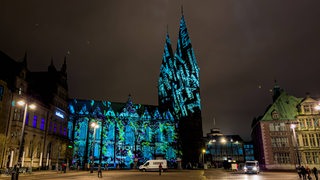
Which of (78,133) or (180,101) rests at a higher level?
(180,101)

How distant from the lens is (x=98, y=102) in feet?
327

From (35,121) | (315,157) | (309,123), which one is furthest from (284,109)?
(35,121)

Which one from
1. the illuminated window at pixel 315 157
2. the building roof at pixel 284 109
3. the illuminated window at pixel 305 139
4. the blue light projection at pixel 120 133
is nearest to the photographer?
the illuminated window at pixel 315 157

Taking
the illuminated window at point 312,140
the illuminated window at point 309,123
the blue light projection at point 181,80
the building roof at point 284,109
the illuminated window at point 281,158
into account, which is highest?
the blue light projection at point 181,80

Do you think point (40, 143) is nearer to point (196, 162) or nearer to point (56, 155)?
point (56, 155)

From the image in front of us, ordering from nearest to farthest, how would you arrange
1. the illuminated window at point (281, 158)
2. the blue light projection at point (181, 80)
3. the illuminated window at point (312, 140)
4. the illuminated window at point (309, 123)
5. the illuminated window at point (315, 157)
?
the illuminated window at point (315, 157) → the illuminated window at point (312, 140) → the illuminated window at point (309, 123) → the illuminated window at point (281, 158) → the blue light projection at point (181, 80)

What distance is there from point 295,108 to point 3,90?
2574 inches

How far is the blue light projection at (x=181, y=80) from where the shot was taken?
342ft

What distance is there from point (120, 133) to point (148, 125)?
35.3 feet

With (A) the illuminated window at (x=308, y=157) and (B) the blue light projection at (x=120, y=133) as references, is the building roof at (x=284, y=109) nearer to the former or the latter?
(A) the illuminated window at (x=308, y=157)

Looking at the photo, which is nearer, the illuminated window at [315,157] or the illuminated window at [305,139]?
the illuminated window at [315,157]

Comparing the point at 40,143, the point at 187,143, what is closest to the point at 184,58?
the point at 187,143

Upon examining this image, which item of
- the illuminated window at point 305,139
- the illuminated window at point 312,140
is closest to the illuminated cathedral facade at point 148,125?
the illuminated window at point 305,139

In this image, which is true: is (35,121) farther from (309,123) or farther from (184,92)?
(184,92)
